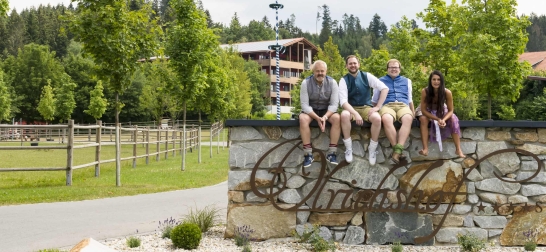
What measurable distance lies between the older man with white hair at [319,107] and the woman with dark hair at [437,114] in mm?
1130

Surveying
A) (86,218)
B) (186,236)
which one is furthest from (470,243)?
(86,218)

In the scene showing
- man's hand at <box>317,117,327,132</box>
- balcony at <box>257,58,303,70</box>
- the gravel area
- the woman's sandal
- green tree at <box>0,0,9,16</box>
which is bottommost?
the gravel area

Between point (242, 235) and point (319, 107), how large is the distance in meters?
1.93

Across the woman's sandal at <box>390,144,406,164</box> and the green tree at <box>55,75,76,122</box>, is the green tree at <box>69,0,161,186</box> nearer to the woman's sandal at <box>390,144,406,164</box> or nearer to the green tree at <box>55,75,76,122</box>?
the woman's sandal at <box>390,144,406,164</box>

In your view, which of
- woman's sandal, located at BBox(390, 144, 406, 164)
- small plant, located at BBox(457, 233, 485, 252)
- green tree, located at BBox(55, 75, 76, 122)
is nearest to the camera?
small plant, located at BBox(457, 233, 485, 252)

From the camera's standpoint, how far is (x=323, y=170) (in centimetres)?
786

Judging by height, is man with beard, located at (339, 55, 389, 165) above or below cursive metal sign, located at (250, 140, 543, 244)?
above

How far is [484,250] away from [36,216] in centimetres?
697

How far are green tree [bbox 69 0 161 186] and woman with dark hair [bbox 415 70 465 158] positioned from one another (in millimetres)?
8185

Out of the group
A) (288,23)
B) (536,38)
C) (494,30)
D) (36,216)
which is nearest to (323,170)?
(36,216)

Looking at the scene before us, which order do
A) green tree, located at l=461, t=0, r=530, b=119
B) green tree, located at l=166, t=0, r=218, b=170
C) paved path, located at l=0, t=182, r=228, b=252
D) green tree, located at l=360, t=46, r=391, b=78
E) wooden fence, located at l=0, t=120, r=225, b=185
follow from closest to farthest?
paved path, located at l=0, t=182, r=228, b=252 < wooden fence, located at l=0, t=120, r=225, b=185 < green tree, located at l=166, t=0, r=218, b=170 < green tree, located at l=461, t=0, r=530, b=119 < green tree, located at l=360, t=46, r=391, b=78

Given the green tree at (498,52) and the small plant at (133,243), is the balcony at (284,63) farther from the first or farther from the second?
the small plant at (133,243)

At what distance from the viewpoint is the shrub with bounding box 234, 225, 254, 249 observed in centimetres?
760

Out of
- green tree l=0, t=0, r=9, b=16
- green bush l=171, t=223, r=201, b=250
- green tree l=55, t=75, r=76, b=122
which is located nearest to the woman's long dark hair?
green bush l=171, t=223, r=201, b=250
